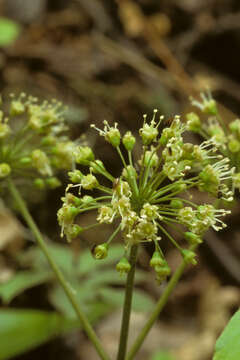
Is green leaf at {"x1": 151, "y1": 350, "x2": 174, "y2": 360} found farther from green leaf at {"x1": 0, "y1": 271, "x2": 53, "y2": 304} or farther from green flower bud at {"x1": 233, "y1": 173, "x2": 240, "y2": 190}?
green flower bud at {"x1": 233, "y1": 173, "x2": 240, "y2": 190}

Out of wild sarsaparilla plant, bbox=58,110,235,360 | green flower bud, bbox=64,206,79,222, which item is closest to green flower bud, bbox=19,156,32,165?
wild sarsaparilla plant, bbox=58,110,235,360

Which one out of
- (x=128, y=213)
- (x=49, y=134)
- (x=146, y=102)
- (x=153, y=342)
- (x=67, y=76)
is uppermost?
(x=67, y=76)

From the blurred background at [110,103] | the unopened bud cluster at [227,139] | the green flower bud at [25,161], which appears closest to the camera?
the unopened bud cluster at [227,139]

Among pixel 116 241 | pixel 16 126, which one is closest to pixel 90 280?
pixel 116 241

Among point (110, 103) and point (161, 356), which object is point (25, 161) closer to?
point (161, 356)

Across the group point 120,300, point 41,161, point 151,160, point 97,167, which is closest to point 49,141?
point 41,161

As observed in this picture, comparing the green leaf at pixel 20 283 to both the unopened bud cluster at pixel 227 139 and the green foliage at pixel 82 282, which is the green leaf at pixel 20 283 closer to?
the green foliage at pixel 82 282

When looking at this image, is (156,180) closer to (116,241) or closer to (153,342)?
(153,342)

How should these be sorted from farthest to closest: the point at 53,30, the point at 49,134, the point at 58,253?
the point at 53,30, the point at 58,253, the point at 49,134

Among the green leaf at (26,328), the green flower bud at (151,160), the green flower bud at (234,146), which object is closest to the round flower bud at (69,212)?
the green flower bud at (151,160)
